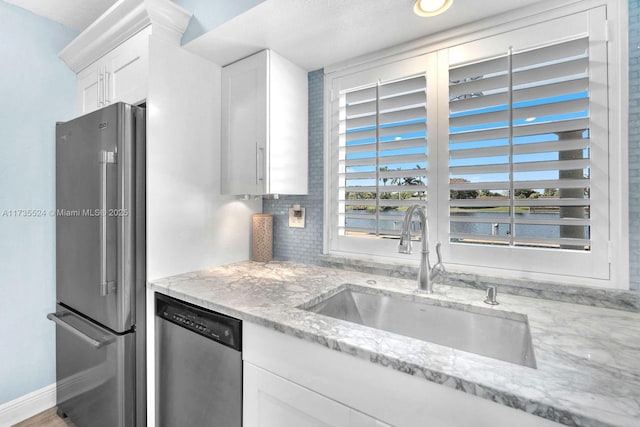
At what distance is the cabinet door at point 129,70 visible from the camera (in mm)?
1488

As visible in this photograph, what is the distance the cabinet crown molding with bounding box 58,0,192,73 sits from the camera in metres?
1.42

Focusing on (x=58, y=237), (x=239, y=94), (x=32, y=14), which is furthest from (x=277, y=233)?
(x=32, y=14)

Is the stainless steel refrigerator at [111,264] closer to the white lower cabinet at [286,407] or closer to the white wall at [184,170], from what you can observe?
the white wall at [184,170]

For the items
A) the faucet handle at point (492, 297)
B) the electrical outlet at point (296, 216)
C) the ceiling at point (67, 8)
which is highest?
the ceiling at point (67, 8)

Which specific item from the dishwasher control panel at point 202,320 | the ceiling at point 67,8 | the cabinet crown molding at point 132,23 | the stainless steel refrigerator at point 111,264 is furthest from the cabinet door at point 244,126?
the ceiling at point 67,8

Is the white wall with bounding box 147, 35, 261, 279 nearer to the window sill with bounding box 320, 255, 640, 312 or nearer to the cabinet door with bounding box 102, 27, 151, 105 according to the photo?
the cabinet door with bounding box 102, 27, 151, 105

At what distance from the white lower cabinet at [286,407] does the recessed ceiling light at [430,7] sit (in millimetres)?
1461

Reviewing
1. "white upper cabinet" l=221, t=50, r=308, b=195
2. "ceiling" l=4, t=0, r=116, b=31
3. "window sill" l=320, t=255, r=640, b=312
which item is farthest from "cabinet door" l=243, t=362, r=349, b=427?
"ceiling" l=4, t=0, r=116, b=31

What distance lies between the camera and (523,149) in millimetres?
1275

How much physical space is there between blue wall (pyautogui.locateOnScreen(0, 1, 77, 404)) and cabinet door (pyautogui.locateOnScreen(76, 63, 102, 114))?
0.08 metres

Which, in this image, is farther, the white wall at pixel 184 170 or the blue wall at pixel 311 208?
the blue wall at pixel 311 208

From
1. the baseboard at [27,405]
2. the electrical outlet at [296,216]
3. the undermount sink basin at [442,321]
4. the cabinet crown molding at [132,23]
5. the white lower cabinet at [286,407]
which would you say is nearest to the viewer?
the white lower cabinet at [286,407]

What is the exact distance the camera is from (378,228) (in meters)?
1.66

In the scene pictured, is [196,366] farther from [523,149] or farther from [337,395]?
[523,149]
